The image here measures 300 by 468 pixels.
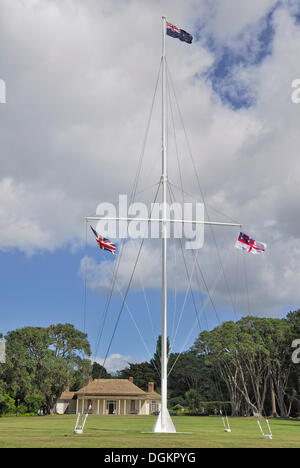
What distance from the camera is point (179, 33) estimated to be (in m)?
25.9

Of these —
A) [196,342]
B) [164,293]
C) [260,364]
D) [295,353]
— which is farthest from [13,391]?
[164,293]

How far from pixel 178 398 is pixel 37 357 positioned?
1071 inches

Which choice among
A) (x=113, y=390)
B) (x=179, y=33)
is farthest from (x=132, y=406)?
(x=179, y=33)

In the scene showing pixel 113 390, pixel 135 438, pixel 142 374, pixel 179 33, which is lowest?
pixel 135 438

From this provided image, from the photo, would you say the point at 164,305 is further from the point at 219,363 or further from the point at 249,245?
the point at 219,363

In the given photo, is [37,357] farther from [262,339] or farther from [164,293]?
[164,293]

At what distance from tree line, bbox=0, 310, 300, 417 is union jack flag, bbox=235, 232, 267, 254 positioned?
29570 mm

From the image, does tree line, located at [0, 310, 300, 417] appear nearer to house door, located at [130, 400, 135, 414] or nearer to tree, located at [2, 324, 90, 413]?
tree, located at [2, 324, 90, 413]

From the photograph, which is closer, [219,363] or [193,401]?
[219,363]

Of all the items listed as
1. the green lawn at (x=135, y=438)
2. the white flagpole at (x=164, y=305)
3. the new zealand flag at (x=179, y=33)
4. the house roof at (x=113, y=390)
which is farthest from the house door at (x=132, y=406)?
the new zealand flag at (x=179, y=33)

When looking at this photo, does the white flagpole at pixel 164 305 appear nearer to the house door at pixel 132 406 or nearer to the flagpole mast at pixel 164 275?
the flagpole mast at pixel 164 275

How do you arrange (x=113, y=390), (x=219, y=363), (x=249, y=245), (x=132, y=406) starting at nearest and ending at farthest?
1. (x=249, y=245)
2. (x=219, y=363)
3. (x=132, y=406)
4. (x=113, y=390)

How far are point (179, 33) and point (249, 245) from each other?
11.5 m
